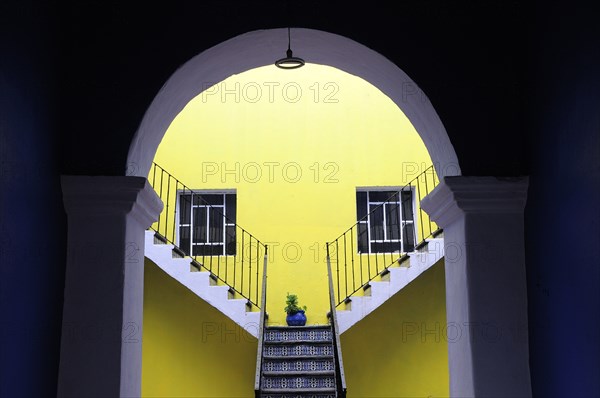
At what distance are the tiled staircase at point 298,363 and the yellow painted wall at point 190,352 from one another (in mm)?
862

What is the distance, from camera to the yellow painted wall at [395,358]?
10.4 m

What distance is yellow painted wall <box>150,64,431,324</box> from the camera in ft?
37.2

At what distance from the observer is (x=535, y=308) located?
4195 millimetres

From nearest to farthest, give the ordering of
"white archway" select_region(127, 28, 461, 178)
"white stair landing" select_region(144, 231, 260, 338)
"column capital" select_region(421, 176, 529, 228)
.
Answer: "column capital" select_region(421, 176, 529, 228) → "white archway" select_region(127, 28, 461, 178) → "white stair landing" select_region(144, 231, 260, 338)

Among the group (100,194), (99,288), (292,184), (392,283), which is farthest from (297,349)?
(100,194)

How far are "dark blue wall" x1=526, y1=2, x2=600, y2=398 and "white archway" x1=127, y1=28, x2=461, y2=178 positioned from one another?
24.0 inches

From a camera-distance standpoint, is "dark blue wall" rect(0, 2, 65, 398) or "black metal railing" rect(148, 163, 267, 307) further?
"black metal railing" rect(148, 163, 267, 307)

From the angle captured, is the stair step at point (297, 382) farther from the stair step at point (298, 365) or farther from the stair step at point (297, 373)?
the stair step at point (298, 365)

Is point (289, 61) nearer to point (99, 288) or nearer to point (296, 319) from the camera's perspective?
point (99, 288)

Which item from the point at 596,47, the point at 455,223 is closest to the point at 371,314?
the point at 455,223

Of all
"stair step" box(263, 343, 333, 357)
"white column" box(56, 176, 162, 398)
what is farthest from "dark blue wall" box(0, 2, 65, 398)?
"stair step" box(263, 343, 333, 357)

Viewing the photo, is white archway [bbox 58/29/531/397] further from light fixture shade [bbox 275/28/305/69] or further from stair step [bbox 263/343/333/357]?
stair step [bbox 263/343/333/357]

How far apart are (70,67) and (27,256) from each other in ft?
4.44

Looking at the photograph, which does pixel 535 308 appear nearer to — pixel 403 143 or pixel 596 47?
pixel 596 47
